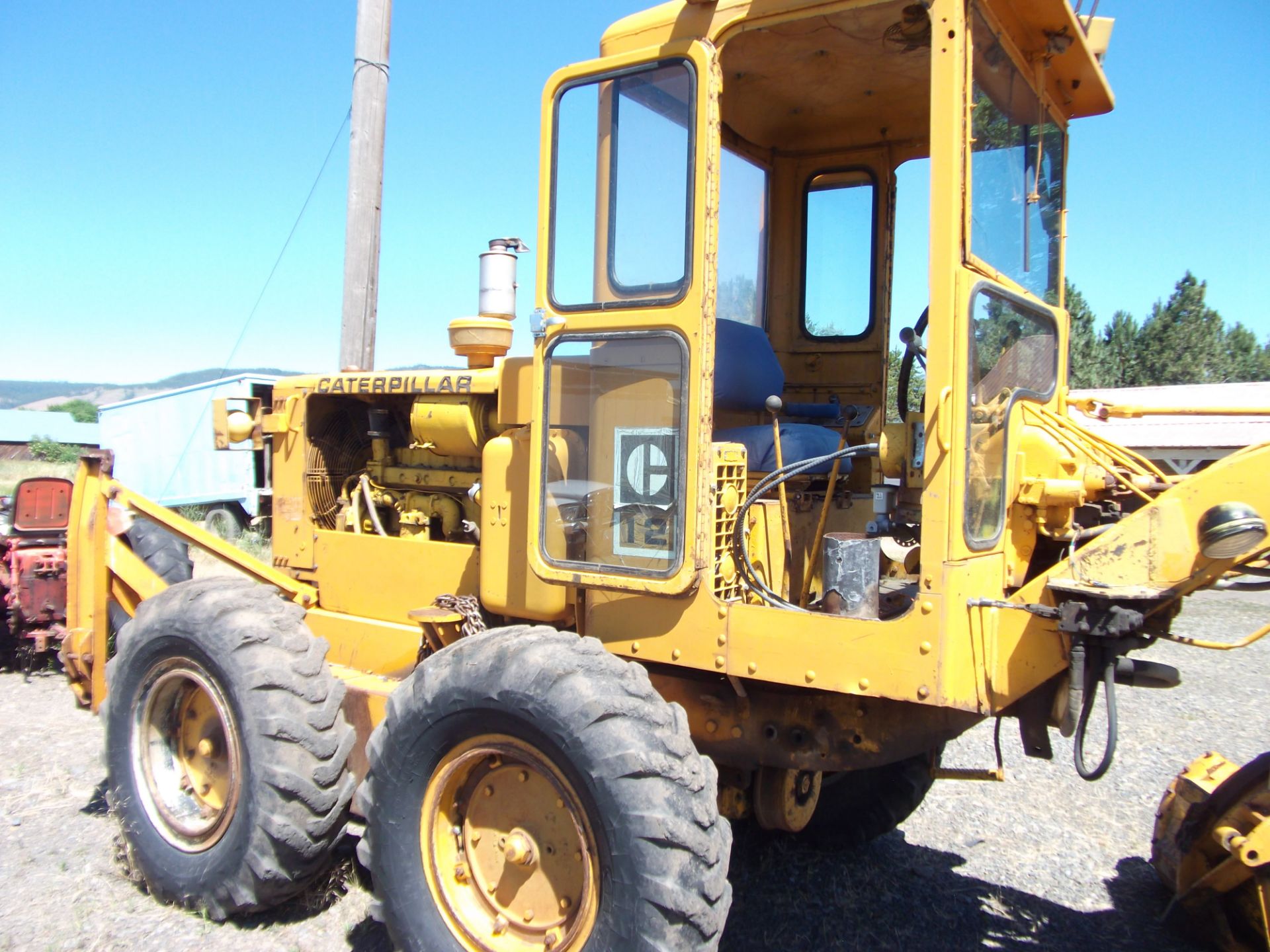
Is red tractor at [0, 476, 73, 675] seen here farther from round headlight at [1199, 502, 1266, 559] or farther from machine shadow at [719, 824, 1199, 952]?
round headlight at [1199, 502, 1266, 559]

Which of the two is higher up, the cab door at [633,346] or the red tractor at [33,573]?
the cab door at [633,346]

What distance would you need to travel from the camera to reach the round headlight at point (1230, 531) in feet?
7.68

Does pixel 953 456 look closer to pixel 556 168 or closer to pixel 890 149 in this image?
pixel 556 168

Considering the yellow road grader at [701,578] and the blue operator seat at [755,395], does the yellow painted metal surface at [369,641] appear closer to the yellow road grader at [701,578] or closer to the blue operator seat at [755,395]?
the yellow road grader at [701,578]

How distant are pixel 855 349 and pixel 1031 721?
79.8 inches

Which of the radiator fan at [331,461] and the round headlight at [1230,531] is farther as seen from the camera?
the radiator fan at [331,461]

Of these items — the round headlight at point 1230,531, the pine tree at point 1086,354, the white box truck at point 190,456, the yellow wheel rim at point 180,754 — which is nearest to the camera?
the round headlight at point 1230,531

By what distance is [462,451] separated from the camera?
13.4ft

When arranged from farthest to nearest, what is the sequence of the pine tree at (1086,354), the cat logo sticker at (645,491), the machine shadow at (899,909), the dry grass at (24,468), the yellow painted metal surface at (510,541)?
the dry grass at (24,468) < the pine tree at (1086,354) < the machine shadow at (899,909) < the yellow painted metal surface at (510,541) < the cat logo sticker at (645,491)

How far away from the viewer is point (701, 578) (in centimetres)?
285

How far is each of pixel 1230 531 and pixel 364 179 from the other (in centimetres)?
571

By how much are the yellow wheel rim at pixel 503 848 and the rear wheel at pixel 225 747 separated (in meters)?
0.66

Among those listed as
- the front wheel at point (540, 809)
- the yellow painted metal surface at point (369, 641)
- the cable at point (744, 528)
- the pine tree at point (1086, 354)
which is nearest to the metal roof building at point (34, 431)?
the pine tree at point (1086, 354)

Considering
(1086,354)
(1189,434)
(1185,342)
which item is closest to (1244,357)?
(1185,342)
